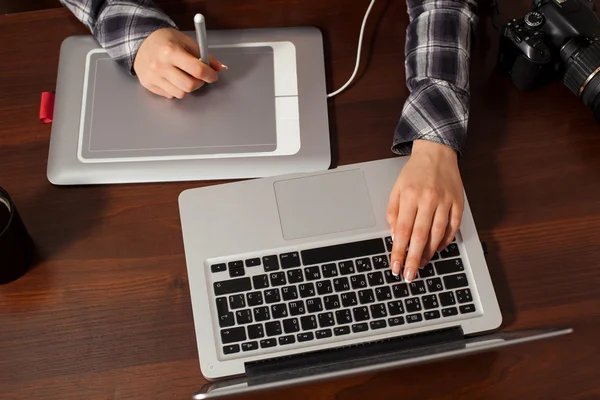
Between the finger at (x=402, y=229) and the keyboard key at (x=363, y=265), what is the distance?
0.03 m

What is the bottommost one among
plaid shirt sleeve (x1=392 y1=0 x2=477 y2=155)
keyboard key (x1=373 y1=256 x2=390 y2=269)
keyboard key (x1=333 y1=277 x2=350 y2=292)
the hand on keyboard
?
keyboard key (x1=333 y1=277 x2=350 y2=292)

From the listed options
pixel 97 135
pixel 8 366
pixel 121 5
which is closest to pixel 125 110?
pixel 97 135

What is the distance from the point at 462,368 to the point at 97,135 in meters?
0.52

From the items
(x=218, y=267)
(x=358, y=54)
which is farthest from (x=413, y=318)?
(x=358, y=54)

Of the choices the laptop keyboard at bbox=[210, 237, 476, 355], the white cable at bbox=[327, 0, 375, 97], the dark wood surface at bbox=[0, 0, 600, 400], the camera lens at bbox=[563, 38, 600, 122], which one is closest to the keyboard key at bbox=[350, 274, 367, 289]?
the laptop keyboard at bbox=[210, 237, 476, 355]

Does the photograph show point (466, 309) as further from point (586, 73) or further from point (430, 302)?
point (586, 73)

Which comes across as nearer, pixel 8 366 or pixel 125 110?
pixel 8 366

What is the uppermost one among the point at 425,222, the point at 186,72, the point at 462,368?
the point at 186,72

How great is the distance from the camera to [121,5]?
34.9 inches

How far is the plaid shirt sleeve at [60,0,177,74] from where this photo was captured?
0.86 meters

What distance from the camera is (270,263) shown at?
75 cm

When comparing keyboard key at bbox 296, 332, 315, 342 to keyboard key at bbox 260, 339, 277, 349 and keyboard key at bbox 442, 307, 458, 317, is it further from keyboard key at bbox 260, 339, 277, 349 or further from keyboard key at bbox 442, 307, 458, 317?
keyboard key at bbox 442, 307, 458, 317

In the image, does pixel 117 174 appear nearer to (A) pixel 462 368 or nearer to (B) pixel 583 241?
(A) pixel 462 368

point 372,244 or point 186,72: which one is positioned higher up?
point 186,72
